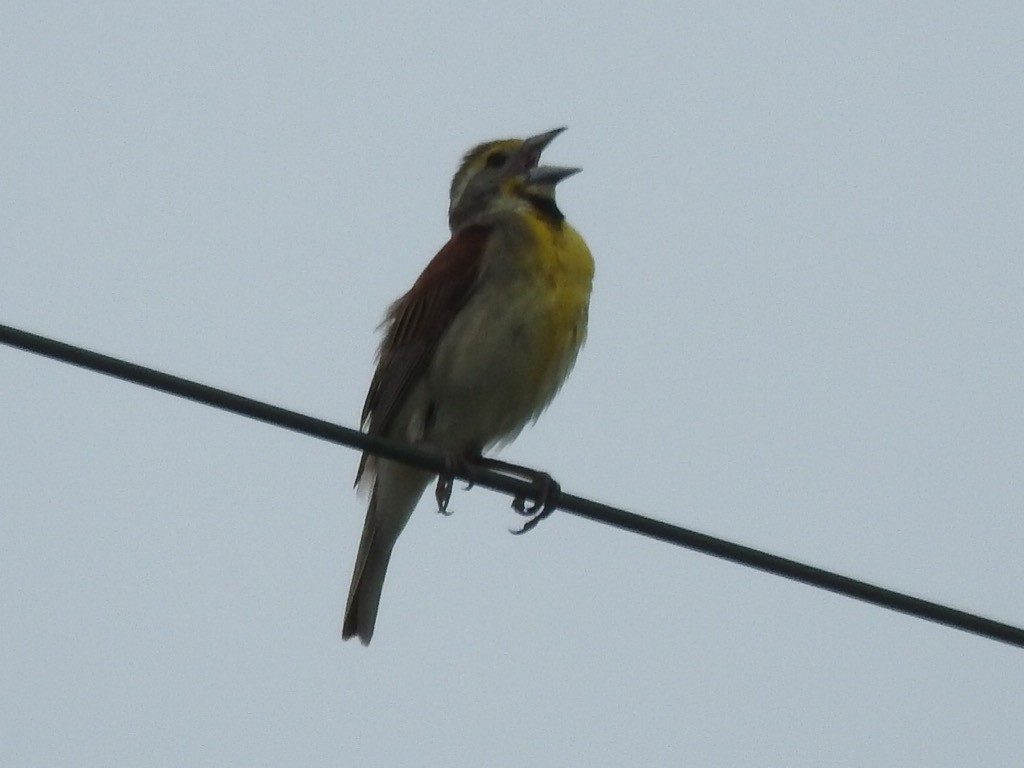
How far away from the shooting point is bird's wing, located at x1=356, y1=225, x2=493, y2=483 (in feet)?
21.1

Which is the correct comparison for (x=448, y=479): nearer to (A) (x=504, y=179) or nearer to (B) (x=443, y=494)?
(B) (x=443, y=494)

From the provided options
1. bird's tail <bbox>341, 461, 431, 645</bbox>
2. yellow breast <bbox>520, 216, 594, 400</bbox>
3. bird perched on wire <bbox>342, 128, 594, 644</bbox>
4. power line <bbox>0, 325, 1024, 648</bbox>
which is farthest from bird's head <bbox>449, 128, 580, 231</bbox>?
power line <bbox>0, 325, 1024, 648</bbox>

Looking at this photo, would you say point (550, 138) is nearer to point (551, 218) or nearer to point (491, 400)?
point (551, 218)

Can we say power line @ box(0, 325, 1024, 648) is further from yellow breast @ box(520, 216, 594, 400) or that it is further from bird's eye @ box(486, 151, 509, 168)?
bird's eye @ box(486, 151, 509, 168)

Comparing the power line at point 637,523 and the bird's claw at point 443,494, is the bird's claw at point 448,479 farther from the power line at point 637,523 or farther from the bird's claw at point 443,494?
the power line at point 637,523

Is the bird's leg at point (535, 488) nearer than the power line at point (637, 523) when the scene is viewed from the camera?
No

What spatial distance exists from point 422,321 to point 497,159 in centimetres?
141

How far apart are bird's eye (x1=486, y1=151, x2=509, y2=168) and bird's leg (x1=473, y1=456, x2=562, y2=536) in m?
1.60

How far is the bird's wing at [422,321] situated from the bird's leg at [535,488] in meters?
0.43

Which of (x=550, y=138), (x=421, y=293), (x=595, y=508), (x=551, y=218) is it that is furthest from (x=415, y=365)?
(x=595, y=508)

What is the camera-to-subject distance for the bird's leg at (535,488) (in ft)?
19.1

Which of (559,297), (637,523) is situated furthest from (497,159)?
(637,523)

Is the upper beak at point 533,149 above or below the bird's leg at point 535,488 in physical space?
above

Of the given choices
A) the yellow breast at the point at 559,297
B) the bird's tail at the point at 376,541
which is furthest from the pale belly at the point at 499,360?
the bird's tail at the point at 376,541
